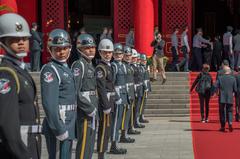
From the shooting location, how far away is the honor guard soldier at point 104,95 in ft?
28.5

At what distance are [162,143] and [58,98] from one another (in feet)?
21.4

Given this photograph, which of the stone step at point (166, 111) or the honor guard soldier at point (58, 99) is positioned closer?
the honor guard soldier at point (58, 99)

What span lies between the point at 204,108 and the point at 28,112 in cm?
1404

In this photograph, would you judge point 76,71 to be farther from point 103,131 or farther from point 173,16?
point 173,16

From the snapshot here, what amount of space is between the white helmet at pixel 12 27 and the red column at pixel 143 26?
61.2 feet

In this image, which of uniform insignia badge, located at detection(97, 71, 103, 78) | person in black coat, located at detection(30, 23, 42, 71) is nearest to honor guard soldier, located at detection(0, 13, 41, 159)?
uniform insignia badge, located at detection(97, 71, 103, 78)

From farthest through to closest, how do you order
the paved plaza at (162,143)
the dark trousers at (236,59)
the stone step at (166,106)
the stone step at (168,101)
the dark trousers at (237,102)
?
the dark trousers at (236,59)
the stone step at (168,101)
the stone step at (166,106)
the dark trousers at (237,102)
the paved plaza at (162,143)

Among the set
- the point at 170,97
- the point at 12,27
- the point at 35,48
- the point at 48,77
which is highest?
the point at 35,48

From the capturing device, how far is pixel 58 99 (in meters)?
5.76

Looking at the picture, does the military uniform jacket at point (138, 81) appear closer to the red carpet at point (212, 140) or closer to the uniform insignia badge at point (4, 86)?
the red carpet at point (212, 140)

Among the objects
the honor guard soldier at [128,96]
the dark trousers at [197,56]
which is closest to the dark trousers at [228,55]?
the dark trousers at [197,56]

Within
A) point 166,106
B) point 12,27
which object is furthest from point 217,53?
point 12,27

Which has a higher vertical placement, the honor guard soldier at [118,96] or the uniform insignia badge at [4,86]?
the uniform insignia badge at [4,86]

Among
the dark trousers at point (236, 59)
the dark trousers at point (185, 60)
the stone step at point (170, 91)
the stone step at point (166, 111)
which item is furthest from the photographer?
the dark trousers at point (236, 59)
